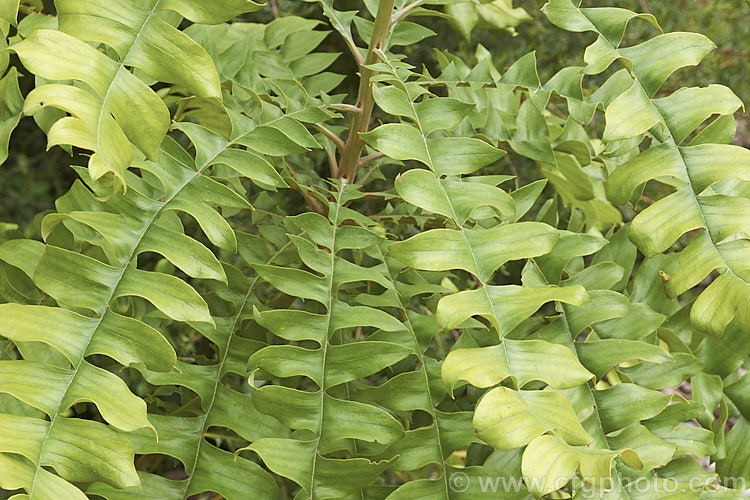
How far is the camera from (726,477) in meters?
0.62

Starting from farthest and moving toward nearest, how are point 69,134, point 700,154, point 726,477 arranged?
point 726,477, point 700,154, point 69,134

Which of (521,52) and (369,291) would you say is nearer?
(369,291)

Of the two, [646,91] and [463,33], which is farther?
[463,33]

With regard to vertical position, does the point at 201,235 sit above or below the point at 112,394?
below

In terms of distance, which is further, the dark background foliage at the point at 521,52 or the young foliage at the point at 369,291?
the dark background foliage at the point at 521,52

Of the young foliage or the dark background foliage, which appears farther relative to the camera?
the dark background foliage

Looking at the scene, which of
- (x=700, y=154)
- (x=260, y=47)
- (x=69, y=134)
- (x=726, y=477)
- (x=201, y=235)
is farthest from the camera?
(x=201, y=235)

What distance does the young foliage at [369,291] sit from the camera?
386 mm

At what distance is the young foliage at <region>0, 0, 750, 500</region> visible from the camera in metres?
0.39

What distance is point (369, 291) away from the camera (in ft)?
2.18

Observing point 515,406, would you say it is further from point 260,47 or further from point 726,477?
point 260,47

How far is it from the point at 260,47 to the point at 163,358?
519 mm

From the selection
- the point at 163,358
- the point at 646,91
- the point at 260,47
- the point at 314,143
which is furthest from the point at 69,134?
the point at 260,47

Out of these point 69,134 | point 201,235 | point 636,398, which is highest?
point 69,134
